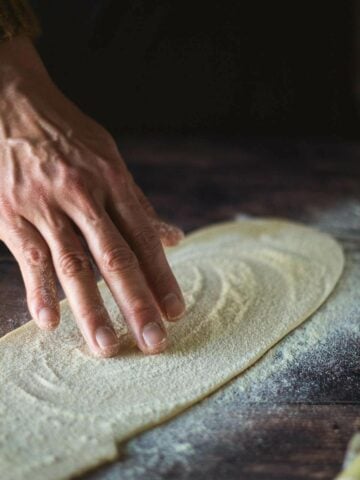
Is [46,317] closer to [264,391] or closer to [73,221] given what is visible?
[73,221]

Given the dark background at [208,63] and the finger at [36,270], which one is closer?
the finger at [36,270]

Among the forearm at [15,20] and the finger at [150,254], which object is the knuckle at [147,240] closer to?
the finger at [150,254]

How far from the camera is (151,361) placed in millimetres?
948

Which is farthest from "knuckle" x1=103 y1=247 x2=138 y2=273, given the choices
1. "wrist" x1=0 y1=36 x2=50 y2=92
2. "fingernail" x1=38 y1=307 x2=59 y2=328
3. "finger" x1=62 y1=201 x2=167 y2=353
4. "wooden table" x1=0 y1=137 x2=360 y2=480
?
"wrist" x1=0 y1=36 x2=50 y2=92

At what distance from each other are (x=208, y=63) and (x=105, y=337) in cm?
122

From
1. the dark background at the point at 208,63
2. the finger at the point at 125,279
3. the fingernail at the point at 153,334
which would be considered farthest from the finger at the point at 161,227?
the dark background at the point at 208,63

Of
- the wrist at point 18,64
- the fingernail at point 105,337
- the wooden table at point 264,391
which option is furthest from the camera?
the wrist at point 18,64

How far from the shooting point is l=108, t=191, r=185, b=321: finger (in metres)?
1.00

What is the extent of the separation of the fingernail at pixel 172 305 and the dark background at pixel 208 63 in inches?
37.4

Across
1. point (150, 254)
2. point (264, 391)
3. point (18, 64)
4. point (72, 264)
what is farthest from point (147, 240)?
point (18, 64)

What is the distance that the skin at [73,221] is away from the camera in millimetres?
934

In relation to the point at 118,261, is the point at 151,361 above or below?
below

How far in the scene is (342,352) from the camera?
3.38 feet

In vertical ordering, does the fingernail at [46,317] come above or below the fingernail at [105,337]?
above
